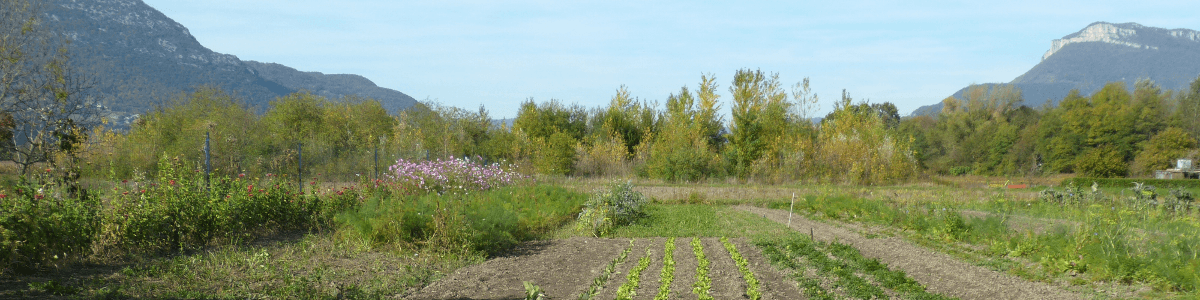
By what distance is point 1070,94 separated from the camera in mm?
44844

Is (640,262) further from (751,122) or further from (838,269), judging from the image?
(751,122)

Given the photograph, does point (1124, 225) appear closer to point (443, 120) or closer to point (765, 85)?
point (765, 85)

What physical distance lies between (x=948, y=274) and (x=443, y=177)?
29.3ft

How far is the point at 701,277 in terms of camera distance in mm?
6242

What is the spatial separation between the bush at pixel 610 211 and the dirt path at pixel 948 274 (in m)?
3.45

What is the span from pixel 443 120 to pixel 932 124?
52.7m

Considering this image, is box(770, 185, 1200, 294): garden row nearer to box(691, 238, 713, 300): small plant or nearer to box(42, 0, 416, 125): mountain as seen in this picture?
box(691, 238, 713, 300): small plant

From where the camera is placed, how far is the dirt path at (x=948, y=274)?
5.85 m

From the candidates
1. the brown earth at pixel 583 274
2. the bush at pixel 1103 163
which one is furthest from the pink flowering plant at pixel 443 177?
the bush at pixel 1103 163

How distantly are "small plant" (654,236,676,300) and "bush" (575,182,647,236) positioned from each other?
6.68ft

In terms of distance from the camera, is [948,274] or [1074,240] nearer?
[948,274]

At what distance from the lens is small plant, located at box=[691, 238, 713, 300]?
215 inches

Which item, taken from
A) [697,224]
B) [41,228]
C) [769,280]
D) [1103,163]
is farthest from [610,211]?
[1103,163]

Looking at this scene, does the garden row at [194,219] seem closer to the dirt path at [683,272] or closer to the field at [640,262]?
the field at [640,262]
